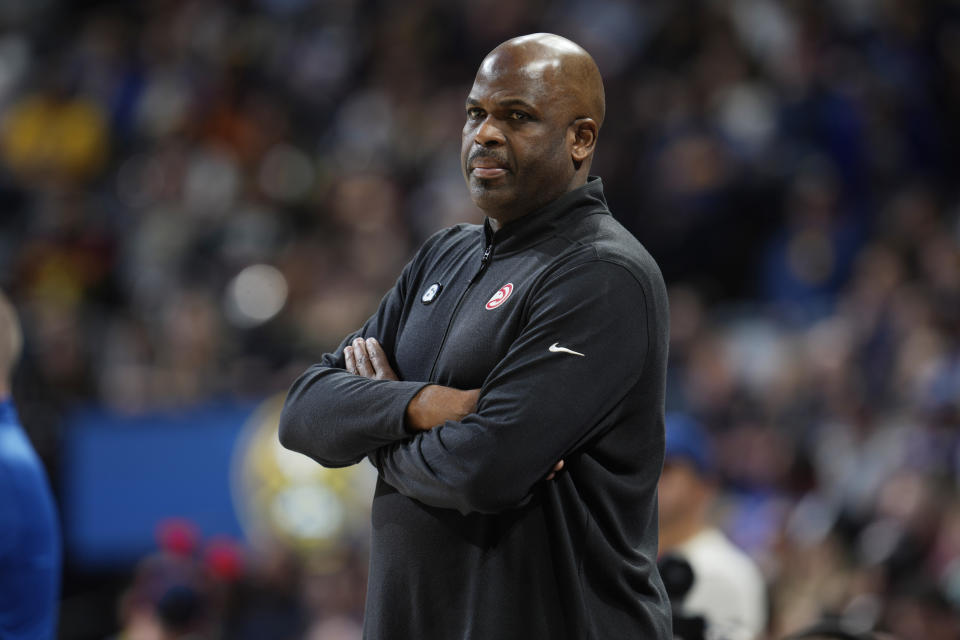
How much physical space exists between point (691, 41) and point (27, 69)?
6700mm

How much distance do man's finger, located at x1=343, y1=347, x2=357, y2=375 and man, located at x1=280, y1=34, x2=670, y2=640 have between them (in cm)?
11

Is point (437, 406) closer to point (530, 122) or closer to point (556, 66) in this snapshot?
point (530, 122)

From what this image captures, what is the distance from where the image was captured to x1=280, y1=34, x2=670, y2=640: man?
281cm

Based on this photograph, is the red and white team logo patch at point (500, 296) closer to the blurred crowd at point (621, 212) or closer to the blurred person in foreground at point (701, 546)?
the blurred person in foreground at point (701, 546)

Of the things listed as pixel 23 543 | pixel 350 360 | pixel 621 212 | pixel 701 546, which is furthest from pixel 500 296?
pixel 621 212

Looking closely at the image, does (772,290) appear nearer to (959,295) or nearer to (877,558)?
(959,295)

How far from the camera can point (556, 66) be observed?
9.80 ft

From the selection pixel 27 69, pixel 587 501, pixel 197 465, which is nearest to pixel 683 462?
pixel 587 501

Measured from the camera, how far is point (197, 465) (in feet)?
30.3

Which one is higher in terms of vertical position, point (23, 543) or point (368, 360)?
point (368, 360)

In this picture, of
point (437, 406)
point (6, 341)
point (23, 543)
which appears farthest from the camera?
point (6, 341)

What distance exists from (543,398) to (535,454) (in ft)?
0.36

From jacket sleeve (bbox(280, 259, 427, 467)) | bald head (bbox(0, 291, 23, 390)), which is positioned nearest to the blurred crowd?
jacket sleeve (bbox(280, 259, 427, 467))

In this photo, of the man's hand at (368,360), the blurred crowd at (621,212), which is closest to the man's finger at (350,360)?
the man's hand at (368,360)
